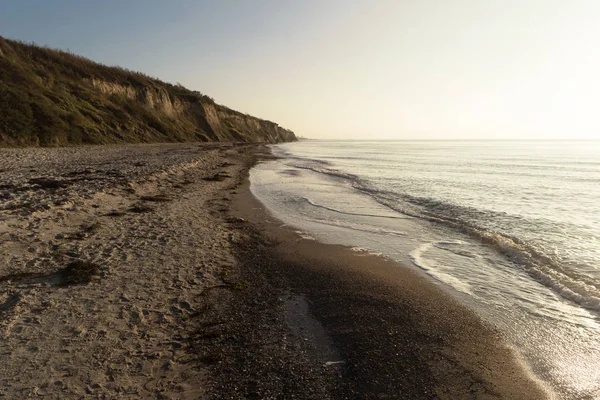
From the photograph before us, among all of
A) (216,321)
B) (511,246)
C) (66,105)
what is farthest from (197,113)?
(216,321)

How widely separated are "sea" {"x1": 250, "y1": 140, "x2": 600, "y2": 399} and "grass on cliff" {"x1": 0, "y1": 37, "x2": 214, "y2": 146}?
22452 millimetres

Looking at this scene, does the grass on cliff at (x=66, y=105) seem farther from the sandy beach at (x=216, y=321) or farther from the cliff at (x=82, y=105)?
the sandy beach at (x=216, y=321)

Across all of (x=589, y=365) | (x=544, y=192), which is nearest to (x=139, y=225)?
(x=589, y=365)

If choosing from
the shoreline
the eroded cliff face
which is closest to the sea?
the shoreline

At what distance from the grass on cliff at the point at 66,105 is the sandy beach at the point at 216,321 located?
2531cm

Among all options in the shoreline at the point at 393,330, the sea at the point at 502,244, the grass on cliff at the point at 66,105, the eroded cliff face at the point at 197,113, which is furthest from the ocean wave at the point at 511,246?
the eroded cliff face at the point at 197,113

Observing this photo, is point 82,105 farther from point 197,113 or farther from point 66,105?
point 197,113

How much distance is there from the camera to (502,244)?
32.0 ft

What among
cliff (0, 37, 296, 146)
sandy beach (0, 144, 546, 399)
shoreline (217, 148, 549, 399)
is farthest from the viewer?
cliff (0, 37, 296, 146)

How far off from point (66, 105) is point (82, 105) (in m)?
3.52

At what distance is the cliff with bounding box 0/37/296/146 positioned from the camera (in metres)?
28.7

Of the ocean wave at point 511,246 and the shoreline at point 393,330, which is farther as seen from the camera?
the ocean wave at point 511,246

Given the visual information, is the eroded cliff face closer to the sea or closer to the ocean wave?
the sea

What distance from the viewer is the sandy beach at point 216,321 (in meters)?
3.71
